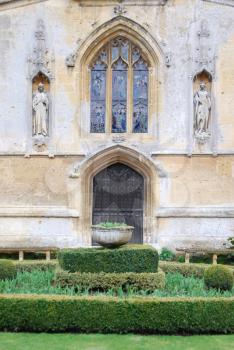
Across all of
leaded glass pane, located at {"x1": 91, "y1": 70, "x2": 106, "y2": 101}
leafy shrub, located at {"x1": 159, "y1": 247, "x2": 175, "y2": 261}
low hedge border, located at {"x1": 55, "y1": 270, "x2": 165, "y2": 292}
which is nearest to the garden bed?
low hedge border, located at {"x1": 55, "y1": 270, "x2": 165, "y2": 292}

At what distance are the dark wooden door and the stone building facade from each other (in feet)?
0.11

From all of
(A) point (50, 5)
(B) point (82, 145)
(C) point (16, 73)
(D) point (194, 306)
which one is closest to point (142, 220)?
(B) point (82, 145)

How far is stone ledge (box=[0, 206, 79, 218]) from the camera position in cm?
2045

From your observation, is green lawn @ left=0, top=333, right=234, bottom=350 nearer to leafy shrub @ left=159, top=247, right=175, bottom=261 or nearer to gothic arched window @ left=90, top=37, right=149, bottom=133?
leafy shrub @ left=159, top=247, right=175, bottom=261

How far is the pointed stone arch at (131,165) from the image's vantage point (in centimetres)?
2061

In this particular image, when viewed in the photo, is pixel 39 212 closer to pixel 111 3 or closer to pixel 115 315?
pixel 111 3

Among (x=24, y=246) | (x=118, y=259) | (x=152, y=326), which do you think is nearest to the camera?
(x=152, y=326)

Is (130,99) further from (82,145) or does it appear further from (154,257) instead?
(154,257)

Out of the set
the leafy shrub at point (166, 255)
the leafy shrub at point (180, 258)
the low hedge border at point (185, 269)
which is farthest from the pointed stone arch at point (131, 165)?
the low hedge border at point (185, 269)

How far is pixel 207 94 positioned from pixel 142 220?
486 cm

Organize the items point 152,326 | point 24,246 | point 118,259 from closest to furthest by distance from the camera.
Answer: point 152,326, point 118,259, point 24,246

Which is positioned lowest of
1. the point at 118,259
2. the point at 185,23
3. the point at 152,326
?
the point at 152,326

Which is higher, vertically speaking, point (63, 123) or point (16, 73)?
point (16, 73)

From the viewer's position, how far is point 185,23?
20859mm
